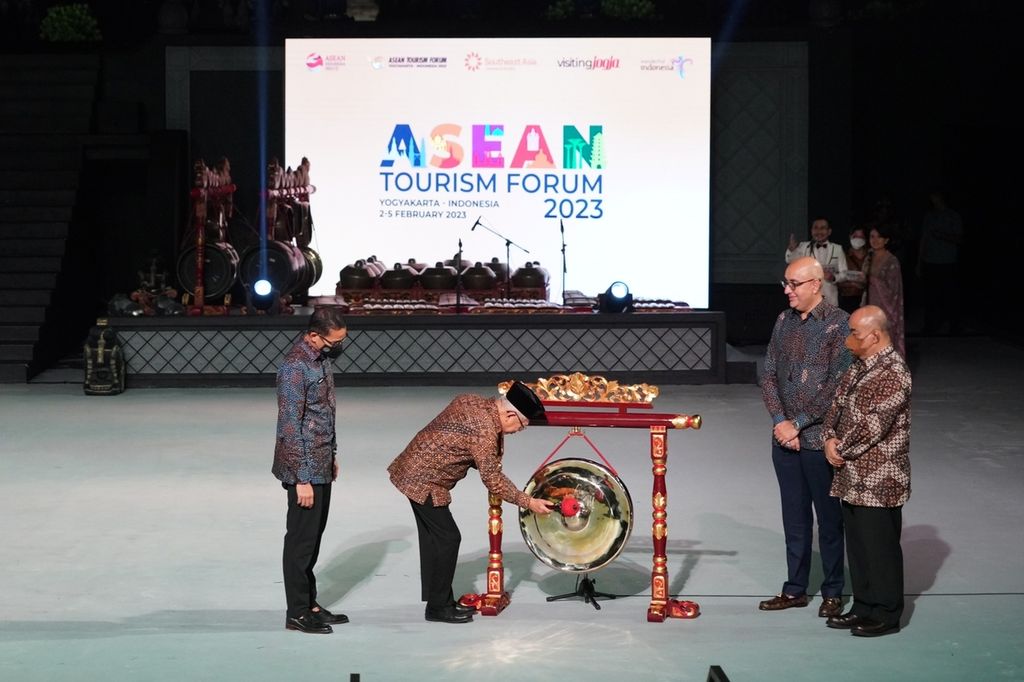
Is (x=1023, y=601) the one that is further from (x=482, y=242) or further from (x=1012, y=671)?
(x=482, y=242)

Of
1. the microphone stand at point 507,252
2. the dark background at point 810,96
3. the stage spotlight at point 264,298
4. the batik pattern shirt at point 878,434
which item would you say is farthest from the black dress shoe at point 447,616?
the dark background at point 810,96

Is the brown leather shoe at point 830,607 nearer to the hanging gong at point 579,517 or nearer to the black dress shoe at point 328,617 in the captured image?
the hanging gong at point 579,517

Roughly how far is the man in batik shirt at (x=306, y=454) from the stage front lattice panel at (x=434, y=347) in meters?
7.43

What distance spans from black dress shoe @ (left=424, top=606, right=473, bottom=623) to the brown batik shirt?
0.44m

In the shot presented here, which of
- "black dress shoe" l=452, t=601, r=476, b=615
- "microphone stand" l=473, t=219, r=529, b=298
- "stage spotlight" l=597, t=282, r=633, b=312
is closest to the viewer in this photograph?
"black dress shoe" l=452, t=601, r=476, b=615

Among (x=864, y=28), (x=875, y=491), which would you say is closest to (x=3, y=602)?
(x=875, y=491)

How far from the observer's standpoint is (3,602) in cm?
640

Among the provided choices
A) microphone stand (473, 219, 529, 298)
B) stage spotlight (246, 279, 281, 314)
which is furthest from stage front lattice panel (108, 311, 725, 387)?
microphone stand (473, 219, 529, 298)

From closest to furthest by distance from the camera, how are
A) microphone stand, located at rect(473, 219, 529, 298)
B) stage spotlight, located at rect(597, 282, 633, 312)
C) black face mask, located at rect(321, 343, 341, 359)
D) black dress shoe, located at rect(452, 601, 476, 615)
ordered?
1. black face mask, located at rect(321, 343, 341, 359)
2. black dress shoe, located at rect(452, 601, 476, 615)
3. stage spotlight, located at rect(597, 282, 633, 312)
4. microphone stand, located at rect(473, 219, 529, 298)

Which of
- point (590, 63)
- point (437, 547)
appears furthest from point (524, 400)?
point (590, 63)

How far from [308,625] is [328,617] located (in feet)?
0.37

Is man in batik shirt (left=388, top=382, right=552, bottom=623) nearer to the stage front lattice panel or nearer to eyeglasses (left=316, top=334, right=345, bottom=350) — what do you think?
eyeglasses (left=316, top=334, right=345, bottom=350)

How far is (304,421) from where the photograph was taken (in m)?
5.94

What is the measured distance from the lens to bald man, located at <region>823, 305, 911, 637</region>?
19.0 ft
